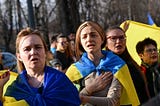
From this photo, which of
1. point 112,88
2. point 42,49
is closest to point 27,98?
point 42,49

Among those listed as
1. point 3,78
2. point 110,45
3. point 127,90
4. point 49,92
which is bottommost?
point 127,90

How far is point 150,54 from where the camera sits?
499 cm

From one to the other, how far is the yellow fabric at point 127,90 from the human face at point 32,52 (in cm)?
81

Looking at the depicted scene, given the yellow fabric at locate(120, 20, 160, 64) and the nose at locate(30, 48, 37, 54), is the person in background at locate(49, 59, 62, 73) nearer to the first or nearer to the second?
the yellow fabric at locate(120, 20, 160, 64)

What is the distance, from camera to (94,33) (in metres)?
3.76

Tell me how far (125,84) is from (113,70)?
18cm

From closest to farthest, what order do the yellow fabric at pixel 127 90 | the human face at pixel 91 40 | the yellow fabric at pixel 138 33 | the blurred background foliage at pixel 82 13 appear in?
the human face at pixel 91 40, the yellow fabric at pixel 127 90, the yellow fabric at pixel 138 33, the blurred background foliage at pixel 82 13

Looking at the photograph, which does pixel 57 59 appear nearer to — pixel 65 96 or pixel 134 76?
pixel 134 76

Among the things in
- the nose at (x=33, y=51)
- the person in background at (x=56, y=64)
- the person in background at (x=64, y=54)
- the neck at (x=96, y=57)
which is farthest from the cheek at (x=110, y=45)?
the person in background at (x=64, y=54)

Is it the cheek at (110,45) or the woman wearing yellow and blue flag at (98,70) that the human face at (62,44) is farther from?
the woman wearing yellow and blue flag at (98,70)

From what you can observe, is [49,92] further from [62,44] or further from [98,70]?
[62,44]

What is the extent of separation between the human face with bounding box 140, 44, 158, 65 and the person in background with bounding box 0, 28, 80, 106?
190cm

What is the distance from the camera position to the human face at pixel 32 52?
3.26 metres

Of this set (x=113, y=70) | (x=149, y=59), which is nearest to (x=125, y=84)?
(x=113, y=70)
